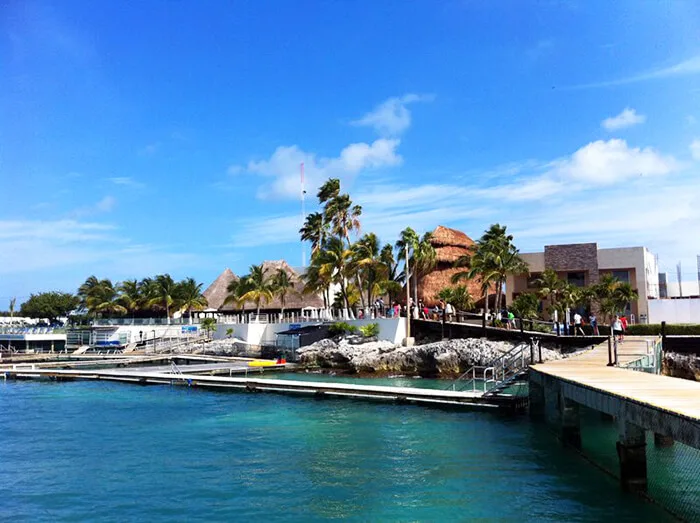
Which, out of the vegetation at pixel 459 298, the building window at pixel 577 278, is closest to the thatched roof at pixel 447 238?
the vegetation at pixel 459 298

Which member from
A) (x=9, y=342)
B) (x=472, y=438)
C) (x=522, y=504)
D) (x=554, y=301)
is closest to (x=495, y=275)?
(x=554, y=301)

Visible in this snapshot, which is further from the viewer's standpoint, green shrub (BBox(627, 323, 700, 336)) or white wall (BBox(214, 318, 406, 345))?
white wall (BBox(214, 318, 406, 345))

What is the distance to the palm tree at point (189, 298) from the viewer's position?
7081cm

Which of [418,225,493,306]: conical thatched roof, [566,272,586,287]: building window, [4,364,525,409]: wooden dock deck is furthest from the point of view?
[418,225,493,306]: conical thatched roof

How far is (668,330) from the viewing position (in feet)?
112

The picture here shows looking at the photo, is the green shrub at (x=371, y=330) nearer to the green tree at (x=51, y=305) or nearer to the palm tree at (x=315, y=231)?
the palm tree at (x=315, y=231)

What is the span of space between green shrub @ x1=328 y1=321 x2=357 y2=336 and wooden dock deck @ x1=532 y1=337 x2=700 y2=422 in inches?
909

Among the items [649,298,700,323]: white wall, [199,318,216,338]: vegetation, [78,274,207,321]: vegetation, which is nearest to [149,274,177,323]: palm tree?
[78,274,207,321]: vegetation

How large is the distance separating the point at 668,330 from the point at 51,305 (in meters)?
95.2

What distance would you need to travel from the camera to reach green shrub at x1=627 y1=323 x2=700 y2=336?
33.5 meters

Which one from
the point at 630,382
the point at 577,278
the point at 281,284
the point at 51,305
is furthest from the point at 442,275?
the point at 51,305

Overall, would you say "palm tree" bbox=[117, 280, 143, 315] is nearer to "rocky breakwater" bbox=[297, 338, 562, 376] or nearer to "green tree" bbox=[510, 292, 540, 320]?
"rocky breakwater" bbox=[297, 338, 562, 376]

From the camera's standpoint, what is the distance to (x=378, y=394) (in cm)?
2878

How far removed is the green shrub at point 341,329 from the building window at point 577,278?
17.8 metres
